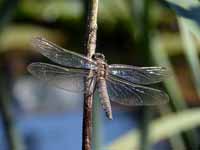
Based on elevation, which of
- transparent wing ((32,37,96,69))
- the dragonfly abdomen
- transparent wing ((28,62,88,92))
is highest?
transparent wing ((32,37,96,69))

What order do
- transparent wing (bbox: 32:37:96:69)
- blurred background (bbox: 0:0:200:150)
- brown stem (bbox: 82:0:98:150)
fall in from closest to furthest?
brown stem (bbox: 82:0:98:150) < transparent wing (bbox: 32:37:96:69) < blurred background (bbox: 0:0:200:150)

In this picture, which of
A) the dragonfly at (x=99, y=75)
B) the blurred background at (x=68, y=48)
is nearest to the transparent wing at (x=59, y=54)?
the dragonfly at (x=99, y=75)

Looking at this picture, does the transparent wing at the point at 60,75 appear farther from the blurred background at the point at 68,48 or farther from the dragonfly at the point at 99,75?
the blurred background at the point at 68,48

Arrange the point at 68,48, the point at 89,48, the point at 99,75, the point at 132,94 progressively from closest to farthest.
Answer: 1. the point at 89,48
2. the point at 99,75
3. the point at 132,94
4. the point at 68,48

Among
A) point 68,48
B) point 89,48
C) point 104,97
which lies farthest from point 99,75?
point 68,48

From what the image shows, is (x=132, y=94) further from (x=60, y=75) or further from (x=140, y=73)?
(x=60, y=75)

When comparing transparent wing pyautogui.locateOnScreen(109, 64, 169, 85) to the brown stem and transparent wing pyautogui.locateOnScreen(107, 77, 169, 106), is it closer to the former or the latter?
transparent wing pyautogui.locateOnScreen(107, 77, 169, 106)

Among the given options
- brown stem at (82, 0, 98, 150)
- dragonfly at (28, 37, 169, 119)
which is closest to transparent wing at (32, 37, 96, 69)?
dragonfly at (28, 37, 169, 119)
